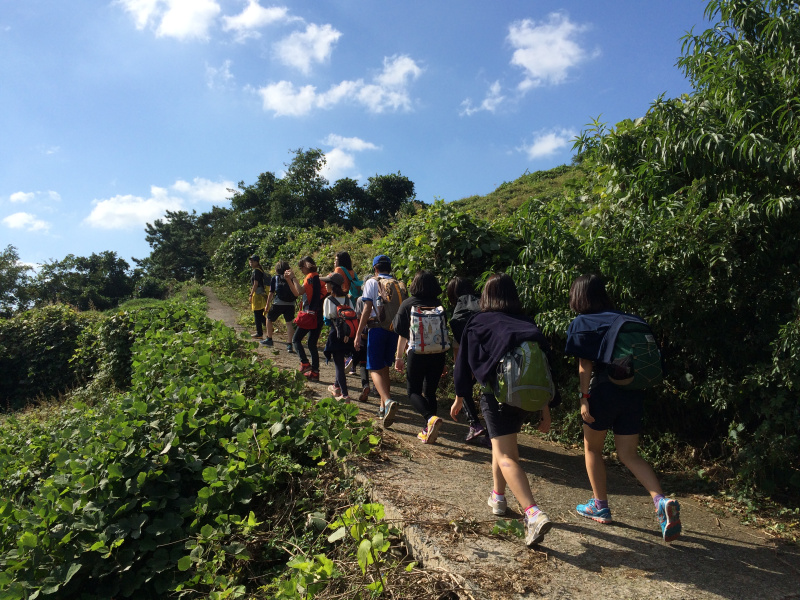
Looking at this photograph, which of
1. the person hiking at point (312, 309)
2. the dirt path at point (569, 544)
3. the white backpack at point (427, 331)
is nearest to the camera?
the dirt path at point (569, 544)

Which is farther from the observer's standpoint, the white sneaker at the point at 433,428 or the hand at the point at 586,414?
the white sneaker at the point at 433,428

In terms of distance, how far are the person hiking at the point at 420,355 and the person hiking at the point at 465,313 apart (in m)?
0.14

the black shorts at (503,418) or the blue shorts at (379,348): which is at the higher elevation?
the blue shorts at (379,348)

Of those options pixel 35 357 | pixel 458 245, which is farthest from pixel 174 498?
pixel 35 357

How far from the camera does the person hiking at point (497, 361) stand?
3.18m

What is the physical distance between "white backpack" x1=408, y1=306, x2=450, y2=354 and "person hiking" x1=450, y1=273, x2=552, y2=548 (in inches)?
40.8

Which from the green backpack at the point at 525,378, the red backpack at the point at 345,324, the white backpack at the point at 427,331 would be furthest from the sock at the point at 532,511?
the red backpack at the point at 345,324

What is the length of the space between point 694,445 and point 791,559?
1552 millimetres

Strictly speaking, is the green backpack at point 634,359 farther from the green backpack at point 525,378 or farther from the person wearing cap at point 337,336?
the person wearing cap at point 337,336

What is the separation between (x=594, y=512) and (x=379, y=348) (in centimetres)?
262

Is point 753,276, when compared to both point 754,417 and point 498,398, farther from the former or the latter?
point 498,398

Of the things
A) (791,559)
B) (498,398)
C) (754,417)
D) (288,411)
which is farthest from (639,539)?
(288,411)

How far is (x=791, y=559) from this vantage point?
3.29 meters

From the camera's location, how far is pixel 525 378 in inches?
124
